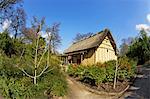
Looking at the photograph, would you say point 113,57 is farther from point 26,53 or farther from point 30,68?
point 30,68

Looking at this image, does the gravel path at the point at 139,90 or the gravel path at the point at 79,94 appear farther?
the gravel path at the point at 79,94

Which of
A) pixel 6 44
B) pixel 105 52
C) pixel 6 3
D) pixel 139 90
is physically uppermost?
pixel 6 3

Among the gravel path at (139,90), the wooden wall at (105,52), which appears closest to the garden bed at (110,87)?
the gravel path at (139,90)

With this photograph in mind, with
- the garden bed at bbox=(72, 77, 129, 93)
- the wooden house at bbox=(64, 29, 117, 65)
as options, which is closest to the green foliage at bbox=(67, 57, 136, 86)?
the garden bed at bbox=(72, 77, 129, 93)

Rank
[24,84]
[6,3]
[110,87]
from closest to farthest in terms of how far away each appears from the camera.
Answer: [24,84], [110,87], [6,3]

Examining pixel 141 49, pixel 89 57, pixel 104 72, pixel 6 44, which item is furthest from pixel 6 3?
pixel 141 49

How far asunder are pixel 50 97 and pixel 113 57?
19.3 metres

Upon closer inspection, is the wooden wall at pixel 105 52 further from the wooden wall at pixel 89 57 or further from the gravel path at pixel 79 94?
the gravel path at pixel 79 94

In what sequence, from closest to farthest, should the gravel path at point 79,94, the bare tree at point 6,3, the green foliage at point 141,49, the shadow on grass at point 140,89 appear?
the shadow on grass at point 140,89, the gravel path at point 79,94, the bare tree at point 6,3, the green foliage at point 141,49

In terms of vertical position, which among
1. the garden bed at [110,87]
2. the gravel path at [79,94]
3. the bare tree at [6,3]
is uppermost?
the bare tree at [6,3]

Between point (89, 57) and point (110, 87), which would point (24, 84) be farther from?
point (89, 57)

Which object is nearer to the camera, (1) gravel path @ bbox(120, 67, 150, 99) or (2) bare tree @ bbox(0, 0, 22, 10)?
(1) gravel path @ bbox(120, 67, 150, 99)

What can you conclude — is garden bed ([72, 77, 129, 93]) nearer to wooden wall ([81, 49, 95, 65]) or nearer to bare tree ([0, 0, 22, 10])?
wooden wall ([81, 49, 95, 65])

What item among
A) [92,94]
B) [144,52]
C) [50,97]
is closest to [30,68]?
[50,97]
